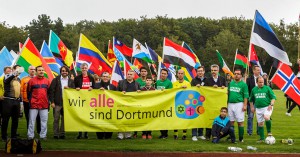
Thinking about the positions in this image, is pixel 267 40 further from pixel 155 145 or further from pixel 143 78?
pixel 155 145

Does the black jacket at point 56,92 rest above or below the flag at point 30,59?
below

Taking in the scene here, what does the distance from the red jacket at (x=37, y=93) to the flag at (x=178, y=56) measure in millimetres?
6902

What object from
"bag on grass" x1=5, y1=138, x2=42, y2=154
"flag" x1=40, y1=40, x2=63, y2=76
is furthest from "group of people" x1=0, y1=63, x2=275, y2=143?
"flag" x1=40, y1=40, x2=63, y2=76

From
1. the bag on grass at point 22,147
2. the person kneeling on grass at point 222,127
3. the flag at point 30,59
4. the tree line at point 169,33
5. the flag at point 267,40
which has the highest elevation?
the tree line at point 169,33

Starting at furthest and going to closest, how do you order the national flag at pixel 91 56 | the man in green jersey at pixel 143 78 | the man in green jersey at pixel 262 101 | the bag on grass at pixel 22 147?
the national flag at pixel 91 56 → the man in green jersey at pixel 143 78 → the man in green jersey at pixel 262 101 → the bag on grass at pixel 22 147

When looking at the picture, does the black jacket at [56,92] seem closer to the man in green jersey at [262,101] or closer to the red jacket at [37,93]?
the red jacket at [37,93]

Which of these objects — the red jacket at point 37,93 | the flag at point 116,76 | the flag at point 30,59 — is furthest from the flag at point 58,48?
the red jacket at point 37,93

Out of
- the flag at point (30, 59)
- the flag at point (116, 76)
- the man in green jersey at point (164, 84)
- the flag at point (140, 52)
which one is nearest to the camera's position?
the man in green jersey at point (164, 84)

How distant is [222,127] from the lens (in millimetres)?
13211

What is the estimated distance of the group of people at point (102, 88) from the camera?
12.8 meters

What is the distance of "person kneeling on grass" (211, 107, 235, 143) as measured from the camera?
43.1ft

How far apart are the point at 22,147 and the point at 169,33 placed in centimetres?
9410

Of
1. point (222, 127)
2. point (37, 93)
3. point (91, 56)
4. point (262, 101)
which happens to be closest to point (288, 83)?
point (262, 101)

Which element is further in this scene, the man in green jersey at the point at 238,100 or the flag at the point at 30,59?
the flag at the point at 30,59
